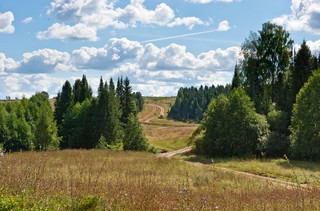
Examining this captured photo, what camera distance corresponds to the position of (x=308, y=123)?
39031 millimetres

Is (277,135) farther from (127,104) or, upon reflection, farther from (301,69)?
Answer: (127,104)

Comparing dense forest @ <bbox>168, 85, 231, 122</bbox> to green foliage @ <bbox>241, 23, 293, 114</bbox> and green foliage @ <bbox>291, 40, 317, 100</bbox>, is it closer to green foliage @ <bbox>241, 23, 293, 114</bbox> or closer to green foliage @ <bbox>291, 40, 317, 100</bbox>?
green foliage @ <bbox>241, 23, 293, 114</bbox>

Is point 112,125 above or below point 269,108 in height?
below

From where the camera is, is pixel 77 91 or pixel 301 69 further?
pixel 77 91

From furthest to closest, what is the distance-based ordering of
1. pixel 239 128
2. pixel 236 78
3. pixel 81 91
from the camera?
1. pixel 81 91
2. pixel 236 78
3. pixel 239 128

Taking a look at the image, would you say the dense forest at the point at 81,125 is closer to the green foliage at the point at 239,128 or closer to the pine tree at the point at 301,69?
the green foliage at the point at 239,128

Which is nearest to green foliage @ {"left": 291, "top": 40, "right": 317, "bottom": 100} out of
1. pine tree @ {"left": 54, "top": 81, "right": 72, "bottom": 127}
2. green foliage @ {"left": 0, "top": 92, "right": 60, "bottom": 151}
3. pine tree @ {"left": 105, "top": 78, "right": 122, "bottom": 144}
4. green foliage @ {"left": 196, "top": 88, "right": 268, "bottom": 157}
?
green foliage @ {"left": 196, "top": 88, "right": 268, "bottom": 157}

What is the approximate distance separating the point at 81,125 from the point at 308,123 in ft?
158

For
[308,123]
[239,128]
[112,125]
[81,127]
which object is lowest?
[81,127]

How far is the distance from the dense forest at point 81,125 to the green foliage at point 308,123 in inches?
904

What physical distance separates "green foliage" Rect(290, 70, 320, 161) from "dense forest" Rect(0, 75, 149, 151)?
75.3ft

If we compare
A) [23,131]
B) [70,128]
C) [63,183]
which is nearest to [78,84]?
[70,128]

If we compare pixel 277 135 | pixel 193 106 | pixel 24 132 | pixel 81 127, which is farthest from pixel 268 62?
pixel 193 106

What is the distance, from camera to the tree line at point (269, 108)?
39.6m
